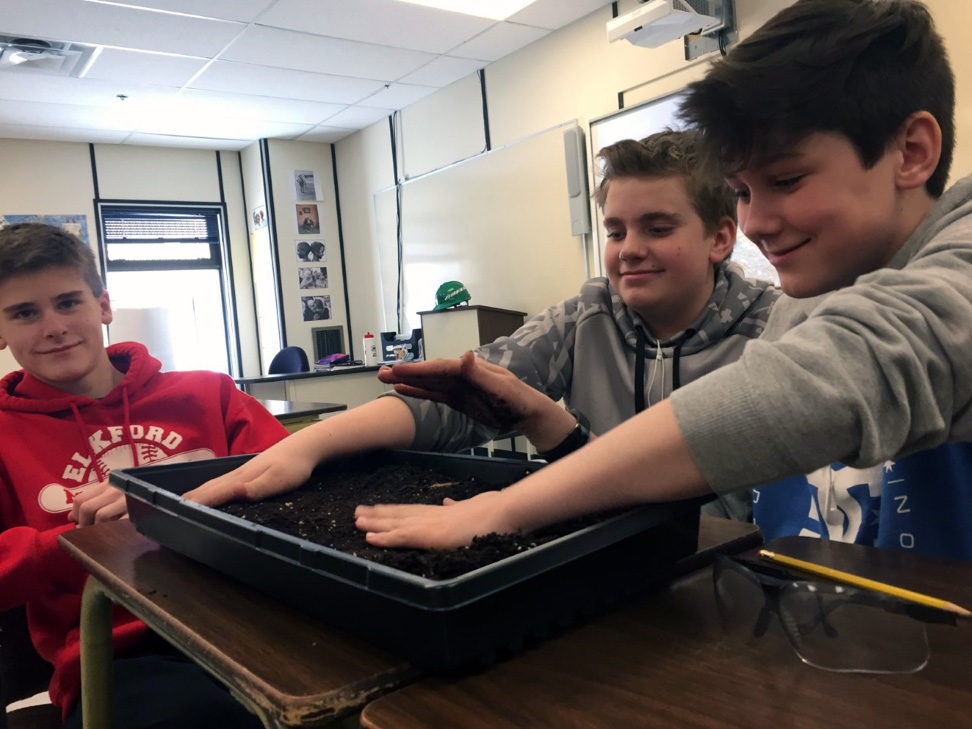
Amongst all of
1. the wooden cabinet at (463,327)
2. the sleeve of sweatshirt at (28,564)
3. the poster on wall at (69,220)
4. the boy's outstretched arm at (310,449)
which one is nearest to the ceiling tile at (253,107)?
the poster on wall at (69,220)

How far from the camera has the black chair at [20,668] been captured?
1.09 metres

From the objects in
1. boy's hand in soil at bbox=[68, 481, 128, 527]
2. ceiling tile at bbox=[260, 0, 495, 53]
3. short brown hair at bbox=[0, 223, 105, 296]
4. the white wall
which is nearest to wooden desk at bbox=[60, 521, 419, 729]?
boy's hand in soil at bbox=[68, 481, 128, 527]

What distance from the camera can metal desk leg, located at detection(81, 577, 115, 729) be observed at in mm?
806

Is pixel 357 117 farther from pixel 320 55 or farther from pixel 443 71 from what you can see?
pixel 320 55

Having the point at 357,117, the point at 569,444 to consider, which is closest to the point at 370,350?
the point at 357,117

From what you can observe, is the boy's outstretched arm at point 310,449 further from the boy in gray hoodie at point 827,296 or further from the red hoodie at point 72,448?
the red hoodie at point 72,448

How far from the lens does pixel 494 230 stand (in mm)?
4262

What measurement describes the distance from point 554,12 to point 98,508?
334 centimetres

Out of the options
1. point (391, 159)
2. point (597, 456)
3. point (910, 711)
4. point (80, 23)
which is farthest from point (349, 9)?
point (910, 711)

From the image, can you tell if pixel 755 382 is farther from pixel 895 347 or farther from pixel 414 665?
pixel 414 665

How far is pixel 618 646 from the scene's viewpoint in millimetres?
478

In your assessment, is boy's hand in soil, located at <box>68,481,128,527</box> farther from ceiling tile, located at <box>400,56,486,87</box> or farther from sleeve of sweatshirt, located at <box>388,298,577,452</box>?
ceiling tile, located at <box>400,56,486,87</box>

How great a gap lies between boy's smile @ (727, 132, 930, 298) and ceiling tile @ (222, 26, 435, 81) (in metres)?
3.42

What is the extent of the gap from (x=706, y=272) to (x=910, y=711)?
926 millimetres
